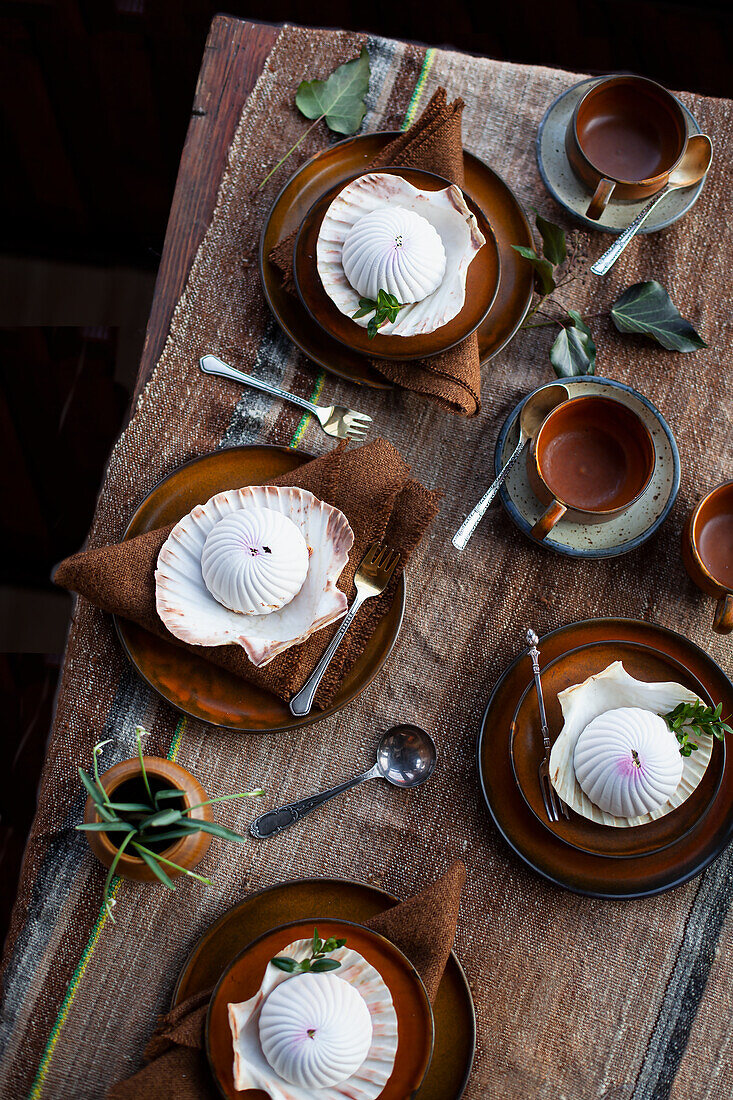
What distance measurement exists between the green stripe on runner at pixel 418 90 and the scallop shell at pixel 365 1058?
0.92 meters

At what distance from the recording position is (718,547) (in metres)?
0.97

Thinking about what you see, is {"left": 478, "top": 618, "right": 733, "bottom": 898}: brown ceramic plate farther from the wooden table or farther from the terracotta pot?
the wooden table

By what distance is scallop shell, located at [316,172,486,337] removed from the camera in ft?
3.06

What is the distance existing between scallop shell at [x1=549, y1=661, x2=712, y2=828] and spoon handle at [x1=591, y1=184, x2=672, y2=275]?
46 cm

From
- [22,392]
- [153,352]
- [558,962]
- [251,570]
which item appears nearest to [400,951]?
[558,962]

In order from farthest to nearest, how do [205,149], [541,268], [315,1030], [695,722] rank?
[205,149] < [541,268] < [695,722] < [315,1030]

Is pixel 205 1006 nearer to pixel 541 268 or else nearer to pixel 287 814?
pixel 287 814

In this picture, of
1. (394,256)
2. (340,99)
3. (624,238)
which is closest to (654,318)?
(624,238)

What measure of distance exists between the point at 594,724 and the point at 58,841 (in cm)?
57

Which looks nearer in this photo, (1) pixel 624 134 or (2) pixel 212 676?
(2) pixel 212 676

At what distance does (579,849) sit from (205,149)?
90cm

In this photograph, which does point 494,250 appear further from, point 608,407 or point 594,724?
point 594,724

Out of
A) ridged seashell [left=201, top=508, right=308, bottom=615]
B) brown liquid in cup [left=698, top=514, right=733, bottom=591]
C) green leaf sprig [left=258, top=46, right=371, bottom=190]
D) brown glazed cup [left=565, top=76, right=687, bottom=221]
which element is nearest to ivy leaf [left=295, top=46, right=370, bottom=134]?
green leaf sprig [left=258, top=46, right=371, bottom=190]

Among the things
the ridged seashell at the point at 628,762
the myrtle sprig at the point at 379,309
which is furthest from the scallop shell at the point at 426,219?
the ridged seashell at the point at 628,762
